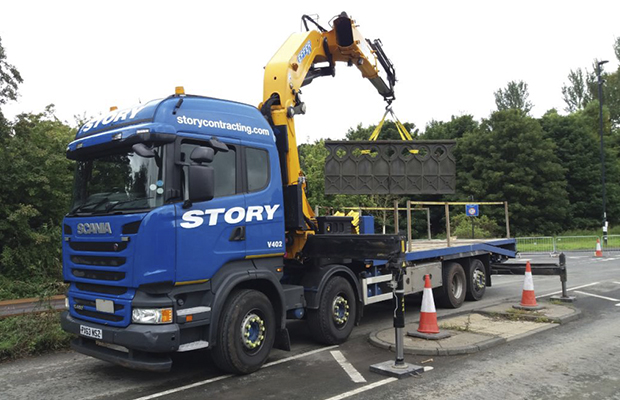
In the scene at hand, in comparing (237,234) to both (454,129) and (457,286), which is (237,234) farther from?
(454,129)

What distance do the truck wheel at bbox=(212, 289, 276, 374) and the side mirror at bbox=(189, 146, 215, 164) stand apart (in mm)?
1682

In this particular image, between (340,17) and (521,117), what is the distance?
38.5 m

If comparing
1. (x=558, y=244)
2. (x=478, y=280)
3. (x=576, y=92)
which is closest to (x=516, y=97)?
(x=576, y=92)

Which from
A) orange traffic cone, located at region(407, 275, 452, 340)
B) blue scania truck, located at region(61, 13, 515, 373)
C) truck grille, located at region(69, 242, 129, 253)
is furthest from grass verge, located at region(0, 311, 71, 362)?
orange traffic cone, located at region(407, 275, 452, 340)

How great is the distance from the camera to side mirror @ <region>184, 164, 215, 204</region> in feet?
18.2

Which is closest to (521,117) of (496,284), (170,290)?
(496,284)

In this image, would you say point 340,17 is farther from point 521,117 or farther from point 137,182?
point 521,117

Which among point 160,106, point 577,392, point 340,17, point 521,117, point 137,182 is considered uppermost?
point 521,117

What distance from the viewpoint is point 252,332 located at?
20.5 ft

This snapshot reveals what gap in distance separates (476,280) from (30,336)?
9.16 meters

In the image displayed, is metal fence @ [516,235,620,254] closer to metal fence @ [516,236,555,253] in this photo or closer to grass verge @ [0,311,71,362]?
metal fence @ [516,236,555,253]

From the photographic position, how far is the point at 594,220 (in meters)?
44.8

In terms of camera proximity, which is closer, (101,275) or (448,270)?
(101,275)

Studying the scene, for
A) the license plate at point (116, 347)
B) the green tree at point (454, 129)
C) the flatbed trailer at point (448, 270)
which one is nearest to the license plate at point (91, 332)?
the license plate at point (116, 347)
